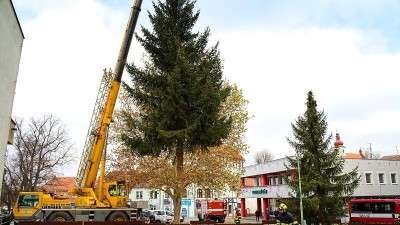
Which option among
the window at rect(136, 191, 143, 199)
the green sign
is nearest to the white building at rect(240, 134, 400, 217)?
the green sign

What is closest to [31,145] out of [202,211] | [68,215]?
[202,211]

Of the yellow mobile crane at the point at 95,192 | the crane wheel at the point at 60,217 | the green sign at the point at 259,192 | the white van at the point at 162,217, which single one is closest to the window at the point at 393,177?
the green sign at the point at 259,192

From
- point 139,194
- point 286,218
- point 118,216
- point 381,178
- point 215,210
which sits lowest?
point 215,210

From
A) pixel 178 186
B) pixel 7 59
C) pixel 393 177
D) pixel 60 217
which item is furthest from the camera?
pixel 393 177

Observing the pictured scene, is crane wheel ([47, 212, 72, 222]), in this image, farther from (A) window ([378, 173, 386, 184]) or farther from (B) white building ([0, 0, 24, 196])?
(A) window ([378, 173, 386, 184])

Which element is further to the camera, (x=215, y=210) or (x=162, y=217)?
(x=215, y=210)

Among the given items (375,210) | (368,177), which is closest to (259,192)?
(368,177)

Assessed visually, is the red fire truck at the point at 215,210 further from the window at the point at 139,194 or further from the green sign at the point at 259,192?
the window at the point at 139,194

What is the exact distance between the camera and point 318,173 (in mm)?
20594

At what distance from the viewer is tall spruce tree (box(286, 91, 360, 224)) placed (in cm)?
1998

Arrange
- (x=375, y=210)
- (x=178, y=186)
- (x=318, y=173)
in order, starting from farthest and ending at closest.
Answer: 1. (x=375, y=210)
2. (x=178, y=186)
3. (x=318, y=173)

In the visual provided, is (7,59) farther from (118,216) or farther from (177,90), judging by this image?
(118,216)

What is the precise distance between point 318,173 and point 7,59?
16.6 m

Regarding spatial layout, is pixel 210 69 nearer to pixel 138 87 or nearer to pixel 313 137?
pixel 138 87
